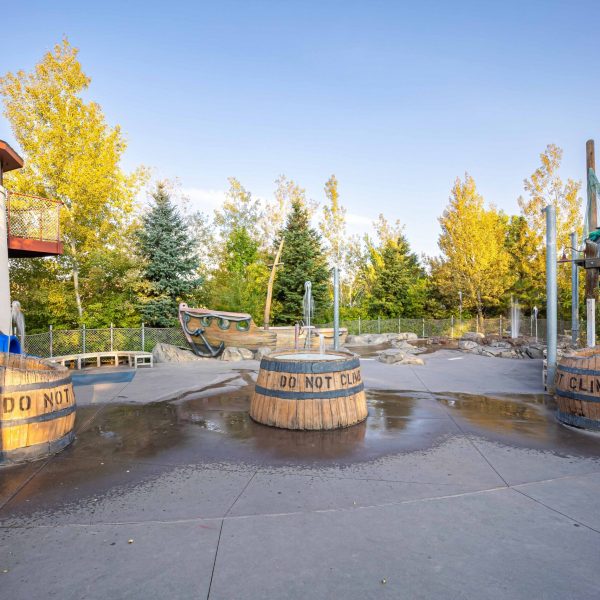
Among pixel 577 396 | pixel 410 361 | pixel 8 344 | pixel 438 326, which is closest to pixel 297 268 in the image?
pixel 438 326

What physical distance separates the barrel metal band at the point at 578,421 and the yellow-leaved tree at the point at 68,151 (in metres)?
18.7

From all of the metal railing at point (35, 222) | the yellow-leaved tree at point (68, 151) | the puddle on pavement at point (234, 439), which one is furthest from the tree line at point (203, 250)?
the puddle on pavement at point (234, 439)

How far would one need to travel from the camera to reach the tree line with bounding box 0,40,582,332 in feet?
64.0

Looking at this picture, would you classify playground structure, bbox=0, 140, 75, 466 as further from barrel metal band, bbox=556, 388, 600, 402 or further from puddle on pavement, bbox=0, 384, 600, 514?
barrel metal band, bbox=556, 388, 600, 402

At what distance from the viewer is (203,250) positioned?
41.6 meters

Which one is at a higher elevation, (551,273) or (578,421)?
(551,273)

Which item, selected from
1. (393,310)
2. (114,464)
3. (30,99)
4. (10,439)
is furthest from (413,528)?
(393,310)

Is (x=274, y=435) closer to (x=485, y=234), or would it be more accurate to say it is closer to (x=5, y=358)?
(x=5, y=358)

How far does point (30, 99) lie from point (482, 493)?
23034 millimetres

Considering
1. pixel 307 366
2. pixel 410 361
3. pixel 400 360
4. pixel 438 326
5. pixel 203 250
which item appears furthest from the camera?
pixel 203 250

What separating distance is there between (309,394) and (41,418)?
3377 millimetres

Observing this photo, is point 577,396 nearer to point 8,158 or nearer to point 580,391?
point 580,391

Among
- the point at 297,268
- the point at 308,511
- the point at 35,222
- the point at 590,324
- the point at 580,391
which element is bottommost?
the point at 308,511

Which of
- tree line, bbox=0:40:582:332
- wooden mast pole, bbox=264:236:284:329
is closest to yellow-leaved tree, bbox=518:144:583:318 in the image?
tree line, bbox=0:40:582:332
